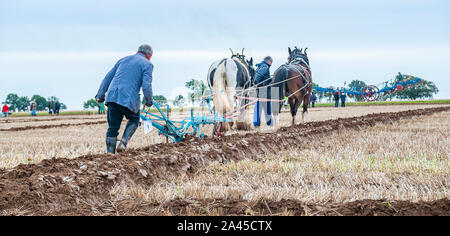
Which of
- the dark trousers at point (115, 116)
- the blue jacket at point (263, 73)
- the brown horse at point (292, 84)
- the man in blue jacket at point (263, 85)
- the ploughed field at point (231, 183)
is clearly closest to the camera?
the ploughed field at point (231, 183)

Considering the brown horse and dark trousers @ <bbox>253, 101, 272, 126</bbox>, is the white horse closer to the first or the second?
the brown horse

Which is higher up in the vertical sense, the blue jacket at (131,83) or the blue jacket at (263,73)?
the blue jacket at (263,73)

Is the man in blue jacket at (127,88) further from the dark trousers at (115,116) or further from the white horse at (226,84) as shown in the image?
the white horse at (226,84)

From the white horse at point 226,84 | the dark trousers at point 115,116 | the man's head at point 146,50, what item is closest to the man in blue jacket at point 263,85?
the white horse at point 226,84

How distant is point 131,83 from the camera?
6242mm

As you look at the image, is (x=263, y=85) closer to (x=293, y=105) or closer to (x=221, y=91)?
(x=293, y=105)

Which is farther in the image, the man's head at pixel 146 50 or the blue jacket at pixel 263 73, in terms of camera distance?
the blue jacket at pixel 263 73

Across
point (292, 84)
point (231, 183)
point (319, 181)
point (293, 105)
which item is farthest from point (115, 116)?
point (293, 105)

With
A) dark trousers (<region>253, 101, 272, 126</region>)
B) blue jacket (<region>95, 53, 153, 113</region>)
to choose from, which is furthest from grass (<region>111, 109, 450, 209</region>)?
dark trousers (<region>253, 101, 272, 126</region>)

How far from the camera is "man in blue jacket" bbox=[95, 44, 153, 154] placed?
6195 mm

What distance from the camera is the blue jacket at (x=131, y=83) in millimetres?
6176

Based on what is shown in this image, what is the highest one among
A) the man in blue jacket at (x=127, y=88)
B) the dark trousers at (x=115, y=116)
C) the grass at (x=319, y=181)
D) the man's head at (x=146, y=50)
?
the man's head at (x=146, y=50)
